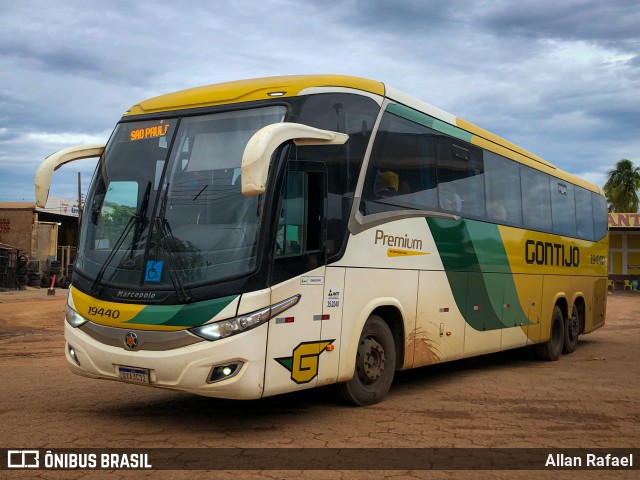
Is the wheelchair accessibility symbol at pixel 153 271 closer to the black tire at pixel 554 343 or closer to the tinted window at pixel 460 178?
the tinted window at pixel 460 178

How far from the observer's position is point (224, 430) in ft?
21.8

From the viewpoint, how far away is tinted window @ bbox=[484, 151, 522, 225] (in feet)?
36.3

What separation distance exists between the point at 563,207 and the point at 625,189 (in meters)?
50.9

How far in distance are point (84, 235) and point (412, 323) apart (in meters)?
3.93

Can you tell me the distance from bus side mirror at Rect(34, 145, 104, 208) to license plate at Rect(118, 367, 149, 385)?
2078mm

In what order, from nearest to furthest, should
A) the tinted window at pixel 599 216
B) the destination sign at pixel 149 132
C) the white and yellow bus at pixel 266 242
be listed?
the white and yellow bus at pixel 266 242 → the destination sign at pixel 149 132 → the tinted window at pixel 599 216

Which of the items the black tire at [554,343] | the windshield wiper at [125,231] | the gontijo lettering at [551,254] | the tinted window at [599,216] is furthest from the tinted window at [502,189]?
the windshield wiper at [125,231]

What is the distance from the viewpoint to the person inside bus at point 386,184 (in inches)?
314

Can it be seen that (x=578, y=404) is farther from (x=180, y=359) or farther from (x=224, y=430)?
(x=180, y=359)

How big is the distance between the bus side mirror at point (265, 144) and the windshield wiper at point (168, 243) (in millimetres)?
1141

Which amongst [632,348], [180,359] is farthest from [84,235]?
[632,348]

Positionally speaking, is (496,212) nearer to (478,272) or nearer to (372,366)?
(478,272)

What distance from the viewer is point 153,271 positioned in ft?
21.4

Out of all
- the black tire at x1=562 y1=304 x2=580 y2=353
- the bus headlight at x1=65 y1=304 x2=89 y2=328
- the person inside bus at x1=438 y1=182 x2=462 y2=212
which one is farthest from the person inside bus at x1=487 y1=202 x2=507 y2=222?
the bus headlight at x1=65 y1=304 x2=89 y2=328
